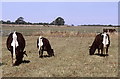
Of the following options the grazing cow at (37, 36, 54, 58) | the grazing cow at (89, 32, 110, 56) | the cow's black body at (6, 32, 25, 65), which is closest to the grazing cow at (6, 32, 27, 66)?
the cow's black body at (6, 32, 25, 65)

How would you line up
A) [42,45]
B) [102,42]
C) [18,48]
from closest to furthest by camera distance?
[18,48] → [42,45] → [102,42]

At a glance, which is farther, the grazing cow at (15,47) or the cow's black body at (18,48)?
the cow's black body at (18,48)

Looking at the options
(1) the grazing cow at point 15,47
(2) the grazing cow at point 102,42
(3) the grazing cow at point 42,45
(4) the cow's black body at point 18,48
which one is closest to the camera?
(1) the grazing cow at point 15,47

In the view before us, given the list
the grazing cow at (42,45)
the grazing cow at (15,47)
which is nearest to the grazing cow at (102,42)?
the grazing cow at (42,45)

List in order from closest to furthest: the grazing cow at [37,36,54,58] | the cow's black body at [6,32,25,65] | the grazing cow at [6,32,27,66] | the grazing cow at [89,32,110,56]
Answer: the grazing cow at [6,32,27,66], the cow's black body at [6,32,25,65], the grazing cow at [37,36,54,58], the grazing cow at [89,32,110,56]

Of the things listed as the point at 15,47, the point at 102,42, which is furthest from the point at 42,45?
the point at 15,47

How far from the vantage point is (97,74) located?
46.2 ft

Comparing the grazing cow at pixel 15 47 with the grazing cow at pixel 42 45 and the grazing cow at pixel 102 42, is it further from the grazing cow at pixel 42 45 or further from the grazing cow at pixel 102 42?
the grazing cow at pixel 102 42

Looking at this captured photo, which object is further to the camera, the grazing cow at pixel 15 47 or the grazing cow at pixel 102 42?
the grazing cow at pixel 102 42

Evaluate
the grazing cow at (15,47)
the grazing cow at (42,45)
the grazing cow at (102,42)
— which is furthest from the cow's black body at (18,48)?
the grazing cow at (102,42)

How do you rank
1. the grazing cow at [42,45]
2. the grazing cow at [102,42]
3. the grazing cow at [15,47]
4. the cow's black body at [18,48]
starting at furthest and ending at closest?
the grazing cow at [102,42] → the grazing cow at [42,45] → the cow's black body at [18,48] → the grazing cow at [15,47]

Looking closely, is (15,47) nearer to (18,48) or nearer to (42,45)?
(18,48)

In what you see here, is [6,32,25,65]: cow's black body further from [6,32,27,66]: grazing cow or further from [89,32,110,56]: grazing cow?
[89,32,110,56]: grazing cow

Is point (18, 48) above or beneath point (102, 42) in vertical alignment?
beneath
